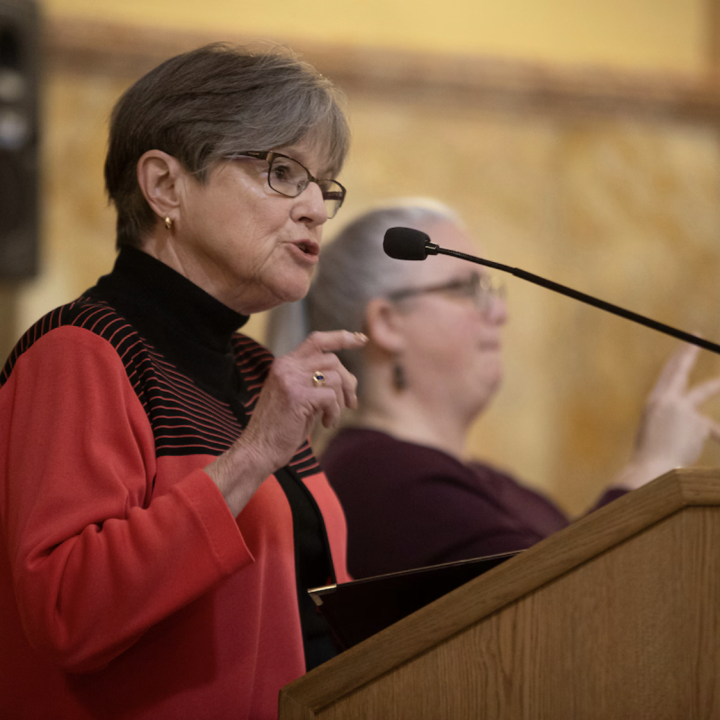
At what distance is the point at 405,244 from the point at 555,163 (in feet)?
10.5

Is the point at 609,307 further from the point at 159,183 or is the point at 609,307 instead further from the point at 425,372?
the point at 425,372

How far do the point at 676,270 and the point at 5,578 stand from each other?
147 inches

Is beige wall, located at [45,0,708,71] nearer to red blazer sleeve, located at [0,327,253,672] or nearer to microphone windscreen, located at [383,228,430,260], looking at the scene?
microphone windscreen, located at [383,228,430,260]

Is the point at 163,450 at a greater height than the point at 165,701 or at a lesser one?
greater

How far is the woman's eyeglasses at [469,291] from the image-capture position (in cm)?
206

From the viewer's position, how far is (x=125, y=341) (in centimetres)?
112

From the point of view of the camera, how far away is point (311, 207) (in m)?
1.21

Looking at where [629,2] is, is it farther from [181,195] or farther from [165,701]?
[165,701]

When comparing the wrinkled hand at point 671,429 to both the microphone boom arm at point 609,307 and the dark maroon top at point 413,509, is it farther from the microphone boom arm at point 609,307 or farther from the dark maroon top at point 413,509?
the microphone boom arm at point 609,307

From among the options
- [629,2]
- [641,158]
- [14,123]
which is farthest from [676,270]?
[14,123]

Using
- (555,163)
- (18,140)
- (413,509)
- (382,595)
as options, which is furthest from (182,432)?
(555,163)

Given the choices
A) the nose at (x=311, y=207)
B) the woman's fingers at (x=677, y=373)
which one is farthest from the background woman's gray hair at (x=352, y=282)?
the nose at (x=311, y=207)

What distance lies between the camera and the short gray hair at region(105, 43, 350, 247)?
3.84 ft

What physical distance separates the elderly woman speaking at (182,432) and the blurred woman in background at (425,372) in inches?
22.2
